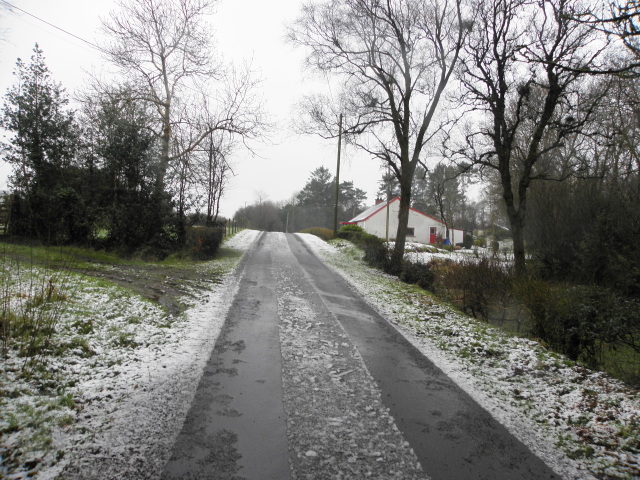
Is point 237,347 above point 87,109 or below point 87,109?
below

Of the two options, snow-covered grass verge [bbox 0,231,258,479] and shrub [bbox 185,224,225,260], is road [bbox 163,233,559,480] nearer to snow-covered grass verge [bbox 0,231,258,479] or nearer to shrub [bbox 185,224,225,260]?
snow-covered grass verge [bbox 0,231,258,479]

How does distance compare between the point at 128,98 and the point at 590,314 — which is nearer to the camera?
the point at 590,314

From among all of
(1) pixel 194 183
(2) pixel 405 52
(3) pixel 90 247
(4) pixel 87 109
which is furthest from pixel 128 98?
(2) pixel 405 52

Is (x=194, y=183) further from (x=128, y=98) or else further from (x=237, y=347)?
(x=237, y=347)

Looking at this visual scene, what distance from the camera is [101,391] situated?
430 cm

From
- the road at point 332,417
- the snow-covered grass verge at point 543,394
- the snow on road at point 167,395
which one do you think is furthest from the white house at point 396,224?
the road at point 332,417

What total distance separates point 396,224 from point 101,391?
4449cm

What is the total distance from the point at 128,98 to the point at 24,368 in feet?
52.4

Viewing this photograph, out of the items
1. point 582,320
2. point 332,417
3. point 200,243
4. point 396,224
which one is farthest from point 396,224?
point 332,417

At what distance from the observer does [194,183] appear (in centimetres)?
1702

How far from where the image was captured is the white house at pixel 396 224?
46.0 m

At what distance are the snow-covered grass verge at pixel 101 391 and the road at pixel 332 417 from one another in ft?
0.94

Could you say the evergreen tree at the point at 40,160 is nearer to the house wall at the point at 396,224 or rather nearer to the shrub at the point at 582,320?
the shrub at the point at 582,320

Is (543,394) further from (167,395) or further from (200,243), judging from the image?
(200,243)
